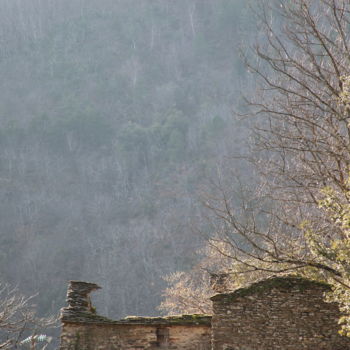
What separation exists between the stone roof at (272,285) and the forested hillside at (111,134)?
1326 inches

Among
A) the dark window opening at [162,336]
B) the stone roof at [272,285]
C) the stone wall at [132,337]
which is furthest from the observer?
the dark window opening at [162,336]

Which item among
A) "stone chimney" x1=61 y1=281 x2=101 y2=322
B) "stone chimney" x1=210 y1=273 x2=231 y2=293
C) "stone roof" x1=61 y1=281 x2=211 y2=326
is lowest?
"stone roof" x1=61 y1=281 x2=211 y2=326

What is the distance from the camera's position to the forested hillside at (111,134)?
5194cm

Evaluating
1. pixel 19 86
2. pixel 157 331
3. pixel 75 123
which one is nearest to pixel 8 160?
pixel 75 123

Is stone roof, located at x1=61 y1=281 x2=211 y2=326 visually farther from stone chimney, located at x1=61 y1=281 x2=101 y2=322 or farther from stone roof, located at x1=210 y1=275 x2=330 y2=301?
stone roof, located at x1=210 y1=275 x2=330 y2=301

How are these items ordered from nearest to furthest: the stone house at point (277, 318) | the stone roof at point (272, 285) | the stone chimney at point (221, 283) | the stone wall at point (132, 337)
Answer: the stone house at point (277, 318) < the stone roof at point (272, 285) < the stone wall at point (132, 337) < the stone chimney at point (221, 283)

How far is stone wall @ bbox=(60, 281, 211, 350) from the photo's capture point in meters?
12.1

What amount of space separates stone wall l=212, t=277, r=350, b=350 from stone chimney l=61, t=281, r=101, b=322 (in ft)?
11.7

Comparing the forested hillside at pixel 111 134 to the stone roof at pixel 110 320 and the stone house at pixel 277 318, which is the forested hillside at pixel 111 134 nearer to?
the stone roof at pixel 110 320

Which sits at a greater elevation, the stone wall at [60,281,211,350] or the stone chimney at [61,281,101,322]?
the stone chimney at [61,281,101,322]

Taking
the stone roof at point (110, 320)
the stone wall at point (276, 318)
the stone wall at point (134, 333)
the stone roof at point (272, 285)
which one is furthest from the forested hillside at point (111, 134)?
the stone roof at point (272, 285)

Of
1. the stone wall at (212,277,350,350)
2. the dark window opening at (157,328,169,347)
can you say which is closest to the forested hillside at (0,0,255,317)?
the dark window opening at (157,328,169,347)

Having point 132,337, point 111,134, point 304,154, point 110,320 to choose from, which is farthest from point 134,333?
point 111,134

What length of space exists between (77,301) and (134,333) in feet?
5.48
